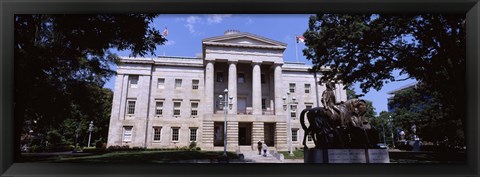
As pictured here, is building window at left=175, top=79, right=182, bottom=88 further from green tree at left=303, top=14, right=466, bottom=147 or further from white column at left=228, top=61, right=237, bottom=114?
green tree at left=303, top=14, right=466, bottom=147

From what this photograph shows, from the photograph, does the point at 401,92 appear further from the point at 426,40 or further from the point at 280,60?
the point at 426,40

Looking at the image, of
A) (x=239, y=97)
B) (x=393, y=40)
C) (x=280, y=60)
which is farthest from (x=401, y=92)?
(x=393, y=40)

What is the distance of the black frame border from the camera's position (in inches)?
256

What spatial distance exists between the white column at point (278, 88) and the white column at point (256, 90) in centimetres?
192

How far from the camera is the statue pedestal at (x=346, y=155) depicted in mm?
8750

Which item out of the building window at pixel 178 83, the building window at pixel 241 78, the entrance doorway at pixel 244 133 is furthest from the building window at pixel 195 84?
the entrance doorway at pixel 244 133

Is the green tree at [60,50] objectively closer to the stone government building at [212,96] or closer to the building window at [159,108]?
the stone government building at [212,96]

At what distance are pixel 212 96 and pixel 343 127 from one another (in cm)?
2337

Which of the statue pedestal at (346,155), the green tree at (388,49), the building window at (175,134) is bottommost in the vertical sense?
the building window at (175,134)

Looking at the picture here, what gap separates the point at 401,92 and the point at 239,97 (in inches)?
755

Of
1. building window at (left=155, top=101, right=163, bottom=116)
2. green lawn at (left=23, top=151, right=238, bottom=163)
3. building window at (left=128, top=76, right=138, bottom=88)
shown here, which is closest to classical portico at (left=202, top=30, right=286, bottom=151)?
building window at (left=155, top=101, right=163, bottom=116)

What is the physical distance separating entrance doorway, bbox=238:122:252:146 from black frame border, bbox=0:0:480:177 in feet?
86.1
